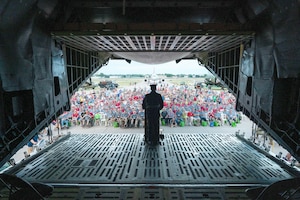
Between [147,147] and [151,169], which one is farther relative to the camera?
[147,147]

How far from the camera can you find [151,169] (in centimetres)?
476

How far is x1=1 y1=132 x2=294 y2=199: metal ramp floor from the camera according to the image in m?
3.87

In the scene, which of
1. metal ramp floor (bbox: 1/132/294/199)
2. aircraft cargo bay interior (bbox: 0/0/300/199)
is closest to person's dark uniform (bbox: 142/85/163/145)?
metal ramp floor (bbox: 1/132/294/199)

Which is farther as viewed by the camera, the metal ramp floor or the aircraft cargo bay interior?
the metal ramp floor

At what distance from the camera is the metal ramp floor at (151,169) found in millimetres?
3873

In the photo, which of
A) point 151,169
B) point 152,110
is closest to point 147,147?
point 152,110

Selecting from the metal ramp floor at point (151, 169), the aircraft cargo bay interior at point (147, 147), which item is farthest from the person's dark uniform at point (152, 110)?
Answer: the aircraft cargo bay interior at point (147, 147)

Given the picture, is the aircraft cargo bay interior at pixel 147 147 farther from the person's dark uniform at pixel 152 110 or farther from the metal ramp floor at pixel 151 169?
the person's dark uniform at pixel 152 110

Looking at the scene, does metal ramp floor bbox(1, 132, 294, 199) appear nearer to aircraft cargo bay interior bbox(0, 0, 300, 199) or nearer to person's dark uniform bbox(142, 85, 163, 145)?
aircraft cargo bay interior bbox(0, 0, 300, 199)

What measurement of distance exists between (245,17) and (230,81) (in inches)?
88.3

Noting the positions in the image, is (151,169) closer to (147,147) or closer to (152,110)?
(147,147)

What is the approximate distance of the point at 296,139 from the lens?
13.1 ft

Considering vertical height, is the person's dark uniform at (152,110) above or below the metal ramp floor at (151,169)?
above

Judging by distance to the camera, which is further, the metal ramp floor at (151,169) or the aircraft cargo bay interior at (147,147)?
the metal ramp floor at (151,169)
